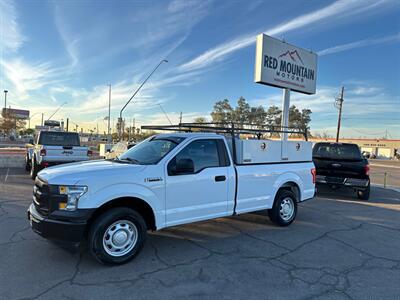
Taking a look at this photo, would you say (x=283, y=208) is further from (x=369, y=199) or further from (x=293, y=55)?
(x=293, y=55)

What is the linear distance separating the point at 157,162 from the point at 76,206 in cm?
131

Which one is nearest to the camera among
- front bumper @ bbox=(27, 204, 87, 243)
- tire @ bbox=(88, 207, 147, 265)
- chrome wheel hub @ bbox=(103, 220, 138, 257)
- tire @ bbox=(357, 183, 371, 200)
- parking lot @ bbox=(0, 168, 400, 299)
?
parking lot @ bbox=(0, 168, 400, 299)

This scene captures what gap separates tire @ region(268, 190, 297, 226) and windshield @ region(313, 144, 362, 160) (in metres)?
Answer: 4.75

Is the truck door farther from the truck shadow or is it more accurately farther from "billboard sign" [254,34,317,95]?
"billboard sign" [254,34,317,95]

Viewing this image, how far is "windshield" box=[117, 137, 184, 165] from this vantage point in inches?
193

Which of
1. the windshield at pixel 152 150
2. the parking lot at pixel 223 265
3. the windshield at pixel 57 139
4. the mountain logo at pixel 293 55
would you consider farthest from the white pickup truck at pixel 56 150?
the mountain logo at pixel 293 55

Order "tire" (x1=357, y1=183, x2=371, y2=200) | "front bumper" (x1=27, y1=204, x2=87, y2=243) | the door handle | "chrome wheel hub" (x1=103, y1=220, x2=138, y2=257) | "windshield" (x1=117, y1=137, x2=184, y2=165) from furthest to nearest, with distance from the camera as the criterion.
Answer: "tire" (x1=357, y1=183, x2=371, y2=200)
the door handle
"windshield" (x1=117, y1=137, x2=184, y2=165)
"chrome wheel hub" (x1=103, y1=220, x2=138, y2=257)
"front bumper" (x1=27, y1=204, x2=87, y2=243)

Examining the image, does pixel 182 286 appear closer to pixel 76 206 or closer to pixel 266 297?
pixel 266 297

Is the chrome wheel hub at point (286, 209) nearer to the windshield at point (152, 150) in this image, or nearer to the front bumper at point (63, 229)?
the windshield at point (152, 150)

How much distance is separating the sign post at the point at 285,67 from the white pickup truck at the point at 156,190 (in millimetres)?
7433

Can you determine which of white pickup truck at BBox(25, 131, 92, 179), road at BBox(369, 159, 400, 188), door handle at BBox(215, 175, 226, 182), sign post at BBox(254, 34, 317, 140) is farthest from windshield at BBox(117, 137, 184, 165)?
road at BBox(369, 159, 400, 188)

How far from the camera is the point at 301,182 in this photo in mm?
6820

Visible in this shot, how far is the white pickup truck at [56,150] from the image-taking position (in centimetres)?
1073

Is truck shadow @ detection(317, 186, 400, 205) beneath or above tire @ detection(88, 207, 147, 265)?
beneath
